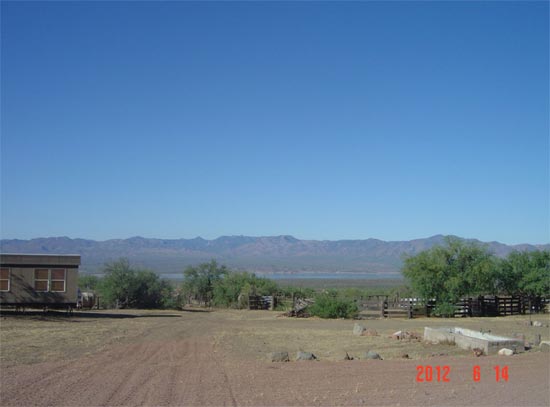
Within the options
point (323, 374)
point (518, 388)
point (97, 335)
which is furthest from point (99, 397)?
point (97, 335)

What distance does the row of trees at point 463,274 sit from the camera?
36.2m

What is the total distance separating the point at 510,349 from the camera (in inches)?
608

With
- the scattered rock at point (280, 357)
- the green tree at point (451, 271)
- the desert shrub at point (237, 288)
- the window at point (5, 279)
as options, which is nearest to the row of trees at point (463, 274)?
the green tree at point (451, 271)

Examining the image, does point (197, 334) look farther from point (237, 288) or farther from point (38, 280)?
point (237, 288)

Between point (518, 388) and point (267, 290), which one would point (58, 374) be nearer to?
point (518, 388)

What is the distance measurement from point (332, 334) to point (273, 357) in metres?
8.62

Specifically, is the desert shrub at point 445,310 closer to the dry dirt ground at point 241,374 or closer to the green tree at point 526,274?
the green tree at point 526,274

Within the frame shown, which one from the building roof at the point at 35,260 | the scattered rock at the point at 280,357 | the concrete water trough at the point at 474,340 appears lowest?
the scattered rock at the point at 280,357

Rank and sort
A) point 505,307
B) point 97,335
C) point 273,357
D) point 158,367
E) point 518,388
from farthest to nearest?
point 505,307, point 97,335, point 273,357, point 158,367, point 518,388

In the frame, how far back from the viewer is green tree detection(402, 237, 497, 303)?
119 ft

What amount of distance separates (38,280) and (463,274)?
23949 mm

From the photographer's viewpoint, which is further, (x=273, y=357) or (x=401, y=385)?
(x=273, y=357)

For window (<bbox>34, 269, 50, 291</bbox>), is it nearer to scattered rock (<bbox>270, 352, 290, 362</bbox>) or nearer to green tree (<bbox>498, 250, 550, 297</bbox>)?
scattered rock (<bbox>270, 352, 290, 362</bbox>)

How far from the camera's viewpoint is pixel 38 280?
3127 cm
